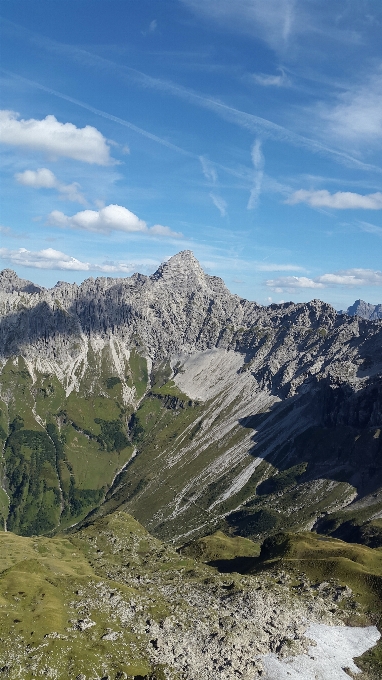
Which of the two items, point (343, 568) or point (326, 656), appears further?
point (343, 568)

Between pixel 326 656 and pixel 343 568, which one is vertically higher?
pixel 343 568

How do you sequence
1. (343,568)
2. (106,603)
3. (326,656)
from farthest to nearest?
(343,568), (106,603), (326,656)

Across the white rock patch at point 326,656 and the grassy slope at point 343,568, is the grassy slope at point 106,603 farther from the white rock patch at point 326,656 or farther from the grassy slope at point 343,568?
the white rock patch at point 326,656

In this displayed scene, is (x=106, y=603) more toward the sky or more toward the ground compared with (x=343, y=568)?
more toward the ground

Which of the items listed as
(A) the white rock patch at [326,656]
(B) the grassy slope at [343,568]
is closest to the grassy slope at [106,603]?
(B) the grassy slope at [343,568]

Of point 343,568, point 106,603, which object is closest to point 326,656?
point 343,568

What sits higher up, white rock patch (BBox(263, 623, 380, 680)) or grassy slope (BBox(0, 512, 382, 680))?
white rock patch (BBox(263, 623, 380, 680))

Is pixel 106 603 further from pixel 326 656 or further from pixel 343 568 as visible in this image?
pixel 343 568

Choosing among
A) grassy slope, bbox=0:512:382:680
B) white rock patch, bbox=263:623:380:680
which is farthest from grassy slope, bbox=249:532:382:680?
white rock patch, bbox=263:623:380:680

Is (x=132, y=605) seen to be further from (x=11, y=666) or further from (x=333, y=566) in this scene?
(x=333, y=566)

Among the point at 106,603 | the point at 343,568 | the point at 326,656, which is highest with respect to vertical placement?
the point at 343,568

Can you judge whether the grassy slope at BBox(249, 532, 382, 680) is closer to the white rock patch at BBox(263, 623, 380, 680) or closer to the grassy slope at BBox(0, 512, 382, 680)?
the grassy slope at BBox(0, 512, 382, 680)

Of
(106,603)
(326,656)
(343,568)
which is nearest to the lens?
(326,656)
